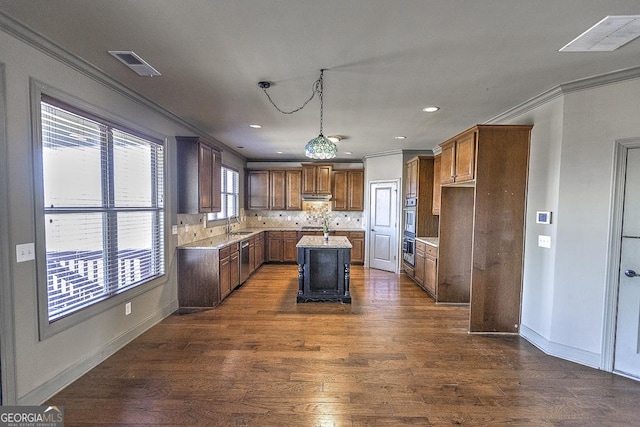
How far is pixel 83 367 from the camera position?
2.57m

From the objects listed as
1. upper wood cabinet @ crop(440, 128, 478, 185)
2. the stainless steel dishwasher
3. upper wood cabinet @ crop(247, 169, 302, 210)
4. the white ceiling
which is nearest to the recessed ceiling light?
the white ceiling

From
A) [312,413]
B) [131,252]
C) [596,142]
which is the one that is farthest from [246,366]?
[596,142]

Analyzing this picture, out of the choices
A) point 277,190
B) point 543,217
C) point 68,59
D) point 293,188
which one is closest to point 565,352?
point 543,217

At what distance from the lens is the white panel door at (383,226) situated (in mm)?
6477

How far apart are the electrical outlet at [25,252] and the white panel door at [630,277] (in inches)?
192

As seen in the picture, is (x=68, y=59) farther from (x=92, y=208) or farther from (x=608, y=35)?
(x=608, y=35)

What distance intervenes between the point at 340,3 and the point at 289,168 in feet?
19.3

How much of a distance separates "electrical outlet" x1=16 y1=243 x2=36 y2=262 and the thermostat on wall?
461 centimetres

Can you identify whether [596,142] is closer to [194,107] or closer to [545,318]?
[545,318]

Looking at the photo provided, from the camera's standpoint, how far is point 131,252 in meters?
3.28

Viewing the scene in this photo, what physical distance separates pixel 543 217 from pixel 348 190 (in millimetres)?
4710

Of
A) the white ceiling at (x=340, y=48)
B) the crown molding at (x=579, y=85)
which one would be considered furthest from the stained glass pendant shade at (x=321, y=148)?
the crown molding at (x=579, y=85)

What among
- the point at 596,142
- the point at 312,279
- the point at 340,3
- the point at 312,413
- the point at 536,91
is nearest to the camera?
the point at 340,3

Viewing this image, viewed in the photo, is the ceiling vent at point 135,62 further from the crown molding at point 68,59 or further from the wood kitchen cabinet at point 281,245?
the wood kitchen cabinet at point 281,245
